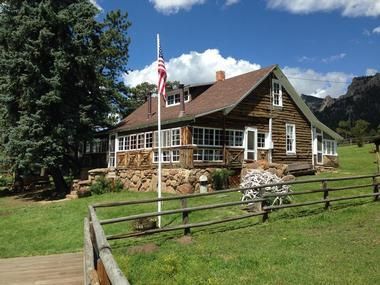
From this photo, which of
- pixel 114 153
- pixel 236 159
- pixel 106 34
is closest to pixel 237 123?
pixel 236 159

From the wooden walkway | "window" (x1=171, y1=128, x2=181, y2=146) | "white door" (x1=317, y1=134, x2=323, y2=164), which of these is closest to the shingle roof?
"window" (x1=171, y1=128, x2=181, y2=146)

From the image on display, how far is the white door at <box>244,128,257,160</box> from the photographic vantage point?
2616 cm

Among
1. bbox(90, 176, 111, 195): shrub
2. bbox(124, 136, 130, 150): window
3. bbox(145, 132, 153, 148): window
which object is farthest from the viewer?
bbox(124, 136, 130, 150): window

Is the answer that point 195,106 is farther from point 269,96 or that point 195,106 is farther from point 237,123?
point 269,96

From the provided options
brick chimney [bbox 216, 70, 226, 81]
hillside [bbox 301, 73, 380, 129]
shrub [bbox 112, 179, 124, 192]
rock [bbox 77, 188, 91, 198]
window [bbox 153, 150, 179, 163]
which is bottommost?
rock [bbox 77, 188, 91, 198]

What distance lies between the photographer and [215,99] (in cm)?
2714

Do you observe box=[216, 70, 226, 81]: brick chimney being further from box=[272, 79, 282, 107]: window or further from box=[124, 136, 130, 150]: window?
box=[124, 136, 130, 150]: window

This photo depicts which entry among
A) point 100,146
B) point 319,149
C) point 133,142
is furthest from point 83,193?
point 319,149

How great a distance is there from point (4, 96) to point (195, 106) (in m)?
12.5

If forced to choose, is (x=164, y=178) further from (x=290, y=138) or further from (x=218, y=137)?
(x=290, y=138)

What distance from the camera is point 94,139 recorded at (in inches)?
1207

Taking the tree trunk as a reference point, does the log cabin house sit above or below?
above

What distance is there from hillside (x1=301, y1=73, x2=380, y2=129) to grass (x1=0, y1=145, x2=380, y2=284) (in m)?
114

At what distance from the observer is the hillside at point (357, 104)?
131 m
